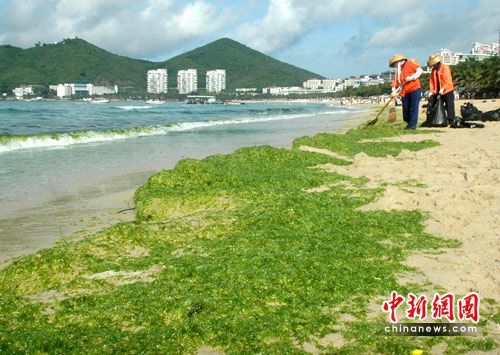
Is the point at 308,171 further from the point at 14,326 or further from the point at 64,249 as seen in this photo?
the point at 14,326

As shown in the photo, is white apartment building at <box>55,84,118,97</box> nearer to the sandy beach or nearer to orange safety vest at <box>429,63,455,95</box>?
orange safety vest at <box>429,63,455,95</box>

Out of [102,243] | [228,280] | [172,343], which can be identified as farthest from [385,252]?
[102,243]

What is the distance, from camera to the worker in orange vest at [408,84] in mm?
14086

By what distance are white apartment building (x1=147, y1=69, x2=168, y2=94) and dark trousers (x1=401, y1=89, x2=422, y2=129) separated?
169 meters

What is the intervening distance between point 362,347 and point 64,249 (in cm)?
305

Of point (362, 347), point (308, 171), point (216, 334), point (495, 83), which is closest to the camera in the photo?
point (362, 347)

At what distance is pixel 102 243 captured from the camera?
4500 mm

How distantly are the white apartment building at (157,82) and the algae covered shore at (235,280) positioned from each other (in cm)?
17677

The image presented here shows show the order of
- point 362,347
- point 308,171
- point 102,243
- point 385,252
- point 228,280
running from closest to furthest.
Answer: point 362,347, point 228,280, point 385,252, point 102,243, point 308,171

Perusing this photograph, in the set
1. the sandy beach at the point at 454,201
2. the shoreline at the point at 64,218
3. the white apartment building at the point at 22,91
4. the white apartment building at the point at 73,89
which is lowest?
the shoreline at the point at 64,218

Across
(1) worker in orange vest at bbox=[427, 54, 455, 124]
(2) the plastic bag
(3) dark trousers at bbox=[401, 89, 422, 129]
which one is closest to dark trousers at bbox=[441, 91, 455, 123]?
(1) worker in orange vest at bbox=[427, 54, 455, 124]

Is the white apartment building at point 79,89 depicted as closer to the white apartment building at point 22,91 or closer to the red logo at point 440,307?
the white apartment building at point 22,91

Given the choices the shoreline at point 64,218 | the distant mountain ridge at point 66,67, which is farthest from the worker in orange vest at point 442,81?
the distant mountain ridge at point 66,67

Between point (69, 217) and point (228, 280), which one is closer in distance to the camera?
point (228, 280)
